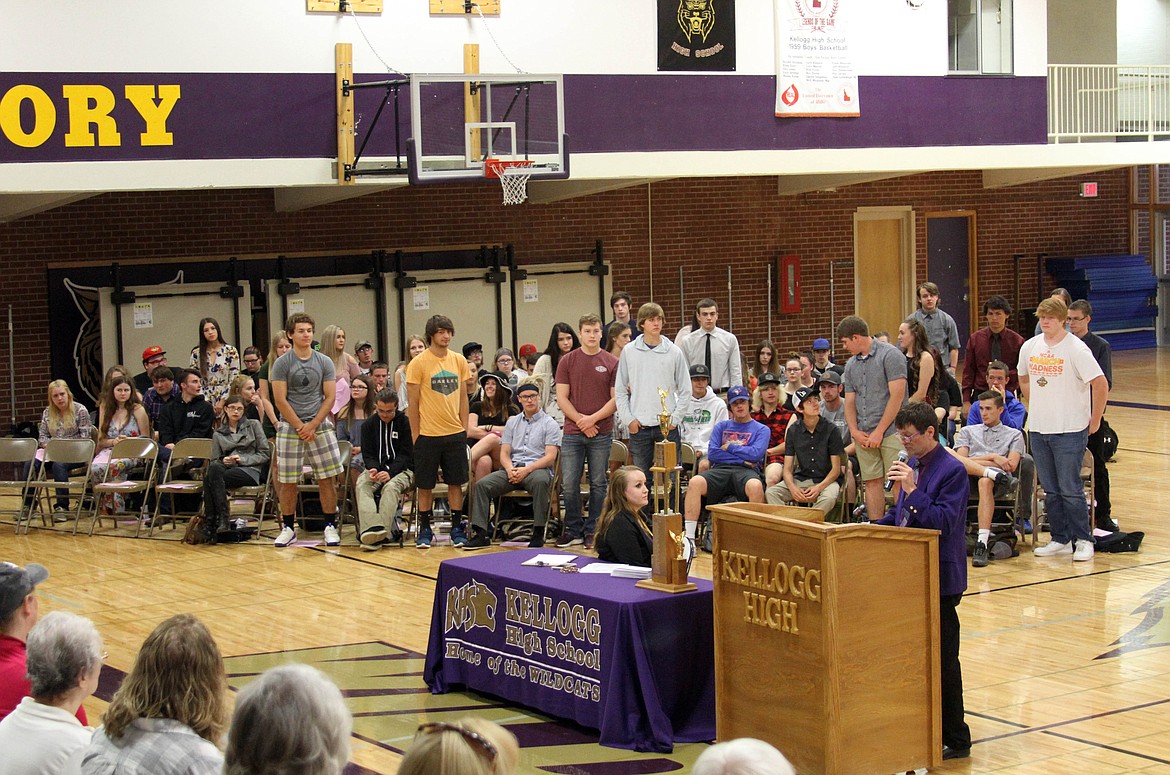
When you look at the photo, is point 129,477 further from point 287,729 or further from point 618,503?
point 287,729

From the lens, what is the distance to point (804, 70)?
15.4 metres

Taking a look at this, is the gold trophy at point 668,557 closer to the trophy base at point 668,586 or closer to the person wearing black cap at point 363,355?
the trophy base at point 668,586

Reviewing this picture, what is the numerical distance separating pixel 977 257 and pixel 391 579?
14494mm

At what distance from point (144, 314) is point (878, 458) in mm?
8851

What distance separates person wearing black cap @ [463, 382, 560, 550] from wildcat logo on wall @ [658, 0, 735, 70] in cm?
517

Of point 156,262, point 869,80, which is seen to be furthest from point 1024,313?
point 156,262

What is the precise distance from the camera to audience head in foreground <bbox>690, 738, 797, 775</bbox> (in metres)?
2.54

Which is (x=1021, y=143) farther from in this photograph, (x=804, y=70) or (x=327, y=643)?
(x=327, y=643)

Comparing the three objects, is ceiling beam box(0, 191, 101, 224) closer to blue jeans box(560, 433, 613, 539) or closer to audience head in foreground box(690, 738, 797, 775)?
blue jeans box(560, 433, 613, 539)

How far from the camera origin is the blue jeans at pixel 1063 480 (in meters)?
9.51

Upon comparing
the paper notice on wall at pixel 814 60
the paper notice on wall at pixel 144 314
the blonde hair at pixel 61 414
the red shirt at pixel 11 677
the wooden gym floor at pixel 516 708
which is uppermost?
the paper notice on wall at pixel 814 60

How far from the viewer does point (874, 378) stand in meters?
9.66

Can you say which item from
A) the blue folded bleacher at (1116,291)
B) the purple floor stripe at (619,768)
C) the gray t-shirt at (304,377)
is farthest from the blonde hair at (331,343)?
the blue folded bleacher at (1116,291)

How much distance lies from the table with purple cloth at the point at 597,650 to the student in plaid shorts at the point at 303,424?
420 centimetres
